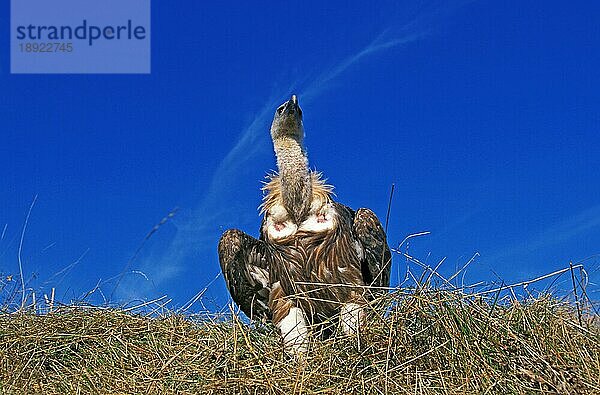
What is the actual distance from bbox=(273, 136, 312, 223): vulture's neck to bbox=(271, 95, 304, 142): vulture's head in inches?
1.5

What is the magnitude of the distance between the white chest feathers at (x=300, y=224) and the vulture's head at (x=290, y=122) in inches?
25.0

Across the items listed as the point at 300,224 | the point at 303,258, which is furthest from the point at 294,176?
the point at 303,258

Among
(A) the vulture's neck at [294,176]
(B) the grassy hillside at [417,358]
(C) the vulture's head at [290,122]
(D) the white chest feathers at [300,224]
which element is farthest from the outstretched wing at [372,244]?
(B) the grassy hillside at [417,358]

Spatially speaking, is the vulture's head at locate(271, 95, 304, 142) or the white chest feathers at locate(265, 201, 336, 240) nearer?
the white chest feathers at locate(265, 201, 336, 240)

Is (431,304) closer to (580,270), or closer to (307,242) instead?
(580,270)

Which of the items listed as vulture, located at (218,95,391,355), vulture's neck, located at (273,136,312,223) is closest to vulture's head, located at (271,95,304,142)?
vulture's neck, located at (273,136,312,223)

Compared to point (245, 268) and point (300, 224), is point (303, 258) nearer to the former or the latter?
point (300, 224)

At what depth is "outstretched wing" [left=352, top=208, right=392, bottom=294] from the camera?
5.74m

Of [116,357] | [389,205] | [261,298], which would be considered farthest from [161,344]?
[389,205]

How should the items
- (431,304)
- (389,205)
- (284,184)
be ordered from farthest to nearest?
1. (284,184)
2. (389,205)
3. (431,304)

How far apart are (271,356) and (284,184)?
1762mm

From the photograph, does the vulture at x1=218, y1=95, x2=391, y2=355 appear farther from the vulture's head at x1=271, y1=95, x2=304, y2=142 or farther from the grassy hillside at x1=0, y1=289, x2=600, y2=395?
the grassy hillside at x1=0, y1=289, x2=600, y2=395

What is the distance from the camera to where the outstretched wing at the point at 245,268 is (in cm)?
560

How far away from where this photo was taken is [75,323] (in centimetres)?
617
